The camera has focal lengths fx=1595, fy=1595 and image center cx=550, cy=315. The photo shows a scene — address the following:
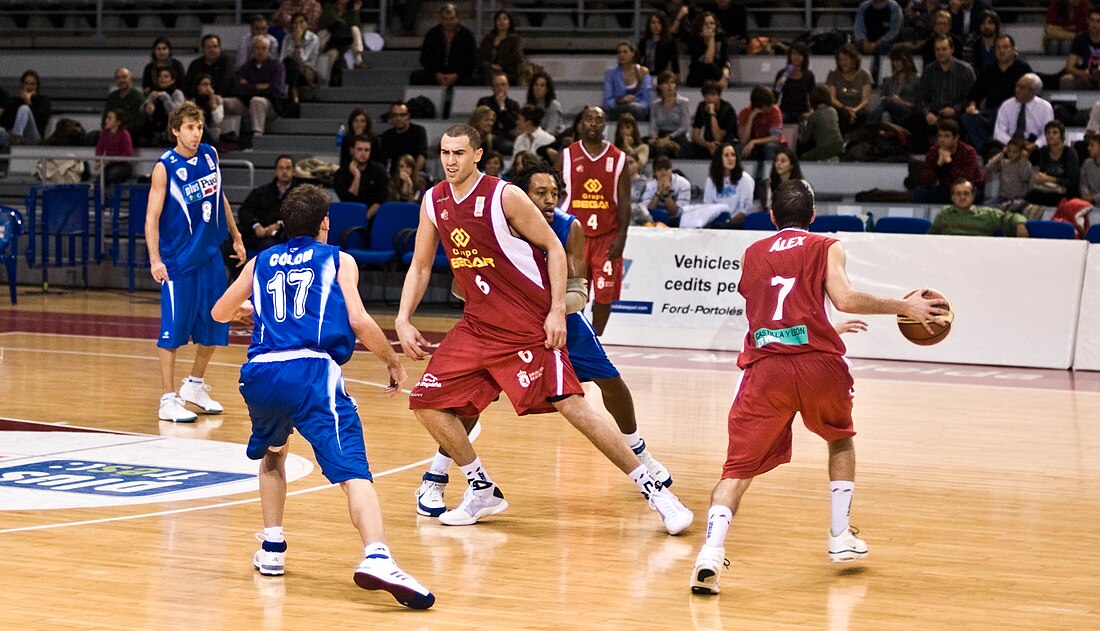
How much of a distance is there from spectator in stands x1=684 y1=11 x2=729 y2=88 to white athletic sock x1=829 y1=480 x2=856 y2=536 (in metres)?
13.0

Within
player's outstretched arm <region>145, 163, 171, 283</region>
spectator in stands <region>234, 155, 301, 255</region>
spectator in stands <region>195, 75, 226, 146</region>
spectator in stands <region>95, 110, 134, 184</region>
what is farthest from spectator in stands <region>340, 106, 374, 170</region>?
player's outstretched arm <region>145, 163, 171, 283</region>

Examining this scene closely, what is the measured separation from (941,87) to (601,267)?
6.87 m

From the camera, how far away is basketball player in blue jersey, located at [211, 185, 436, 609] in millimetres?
5684

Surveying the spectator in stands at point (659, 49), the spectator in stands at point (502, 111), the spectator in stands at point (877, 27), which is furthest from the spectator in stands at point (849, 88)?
the spectator in stands at point (502, 111)

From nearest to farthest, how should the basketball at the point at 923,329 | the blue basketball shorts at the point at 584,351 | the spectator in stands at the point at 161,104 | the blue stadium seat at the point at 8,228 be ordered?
the basketball at the point at 923,329, the blue basketball shorts at the point at 584,351, the blue stadium seat at the point at 8,228, the spectator in stands at the point at 161,104

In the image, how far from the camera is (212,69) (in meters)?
21.2

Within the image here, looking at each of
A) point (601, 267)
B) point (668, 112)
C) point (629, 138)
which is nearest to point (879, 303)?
point (601, 267)

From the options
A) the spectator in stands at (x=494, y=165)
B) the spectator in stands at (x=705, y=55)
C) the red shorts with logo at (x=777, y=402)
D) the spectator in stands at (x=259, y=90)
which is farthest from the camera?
the spectator in stands at (x=259, y=90)

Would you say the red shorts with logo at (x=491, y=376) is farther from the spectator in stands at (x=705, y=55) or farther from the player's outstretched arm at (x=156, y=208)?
the spectator in stands at (x=705, y=55)

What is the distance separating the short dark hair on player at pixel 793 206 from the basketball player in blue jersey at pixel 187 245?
464 centimetres

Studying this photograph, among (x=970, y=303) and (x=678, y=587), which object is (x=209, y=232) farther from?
(x=970, y=303)

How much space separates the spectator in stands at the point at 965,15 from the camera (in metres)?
18.5

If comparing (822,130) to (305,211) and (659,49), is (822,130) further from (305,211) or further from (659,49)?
(305,211)

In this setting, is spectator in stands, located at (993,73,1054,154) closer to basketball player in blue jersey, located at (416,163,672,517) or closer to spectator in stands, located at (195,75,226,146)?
spectator in stands, located at (195,75,226,146)
